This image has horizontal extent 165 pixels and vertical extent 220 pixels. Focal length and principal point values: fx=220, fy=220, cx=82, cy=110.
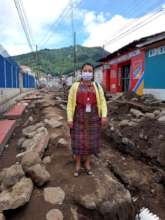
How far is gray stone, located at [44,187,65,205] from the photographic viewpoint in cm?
241

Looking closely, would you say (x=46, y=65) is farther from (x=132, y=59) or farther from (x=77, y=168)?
(x=77, y=168)

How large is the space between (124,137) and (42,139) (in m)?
2.16

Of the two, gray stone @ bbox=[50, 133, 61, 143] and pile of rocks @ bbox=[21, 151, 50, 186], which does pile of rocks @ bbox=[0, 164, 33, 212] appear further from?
gray stone @ bbox=[50, 133, 61, 143]

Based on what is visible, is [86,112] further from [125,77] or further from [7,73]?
[125,77]

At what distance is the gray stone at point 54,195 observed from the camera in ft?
7.92

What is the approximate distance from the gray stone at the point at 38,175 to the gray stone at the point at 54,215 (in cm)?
44

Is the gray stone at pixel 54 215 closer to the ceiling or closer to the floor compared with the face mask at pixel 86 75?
closer to the floor

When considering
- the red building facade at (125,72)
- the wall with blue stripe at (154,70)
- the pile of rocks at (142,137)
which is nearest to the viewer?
the pile of rocks at (142,137)

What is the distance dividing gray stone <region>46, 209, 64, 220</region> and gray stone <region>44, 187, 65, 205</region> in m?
0.13

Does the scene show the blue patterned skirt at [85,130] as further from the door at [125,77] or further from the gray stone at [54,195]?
the door at [125,77]

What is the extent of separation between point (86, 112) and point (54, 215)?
4.09ft

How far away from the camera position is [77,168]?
9.82 ft

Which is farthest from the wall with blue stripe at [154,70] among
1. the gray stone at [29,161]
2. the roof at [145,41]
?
the gray stone at [29,161]

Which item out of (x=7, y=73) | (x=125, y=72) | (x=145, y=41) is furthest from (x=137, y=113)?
(x=125, y=72)
